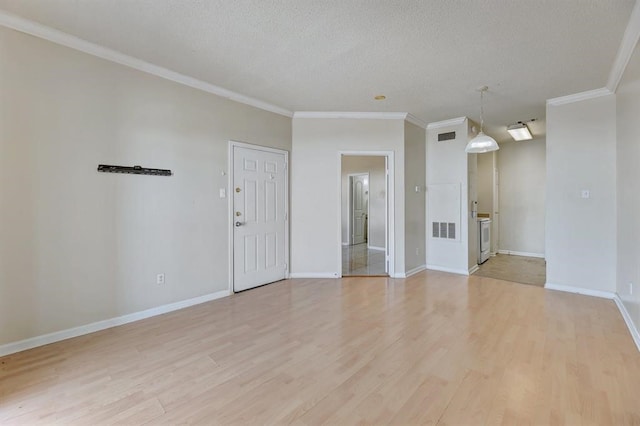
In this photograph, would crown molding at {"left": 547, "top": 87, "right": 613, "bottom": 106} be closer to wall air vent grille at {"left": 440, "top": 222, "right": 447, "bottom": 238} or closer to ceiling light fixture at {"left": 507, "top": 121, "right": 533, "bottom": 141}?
ceiling light fixture at {"left": 507, "top": 121, "right": 533, "bottom": 141}

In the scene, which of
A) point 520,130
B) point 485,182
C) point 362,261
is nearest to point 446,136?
point 520,130

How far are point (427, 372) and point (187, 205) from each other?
307 cm

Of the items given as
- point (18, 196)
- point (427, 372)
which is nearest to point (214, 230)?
point (18, 196)

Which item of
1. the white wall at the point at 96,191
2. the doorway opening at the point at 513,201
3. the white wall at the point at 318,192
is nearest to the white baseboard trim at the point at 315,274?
the white wall at the point at 318,192

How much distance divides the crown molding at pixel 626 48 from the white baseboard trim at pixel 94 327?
4927 millimetres

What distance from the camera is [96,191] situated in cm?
299

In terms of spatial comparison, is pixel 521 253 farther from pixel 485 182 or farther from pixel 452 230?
pixel 452 230

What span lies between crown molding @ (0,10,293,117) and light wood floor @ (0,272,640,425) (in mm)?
2702

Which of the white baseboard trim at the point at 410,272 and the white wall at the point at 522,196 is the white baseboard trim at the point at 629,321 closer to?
the white baseboard trim at the point at 410,272

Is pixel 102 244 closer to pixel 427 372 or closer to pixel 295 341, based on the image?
pixel 295 341

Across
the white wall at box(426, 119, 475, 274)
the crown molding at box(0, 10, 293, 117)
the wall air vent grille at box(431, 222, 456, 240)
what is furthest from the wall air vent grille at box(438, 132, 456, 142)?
the crown molding at box(0, 10, 293, 117)

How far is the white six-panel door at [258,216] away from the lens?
168 inches

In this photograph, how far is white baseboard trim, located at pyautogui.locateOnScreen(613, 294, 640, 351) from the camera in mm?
2725

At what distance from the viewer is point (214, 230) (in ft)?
13.1
